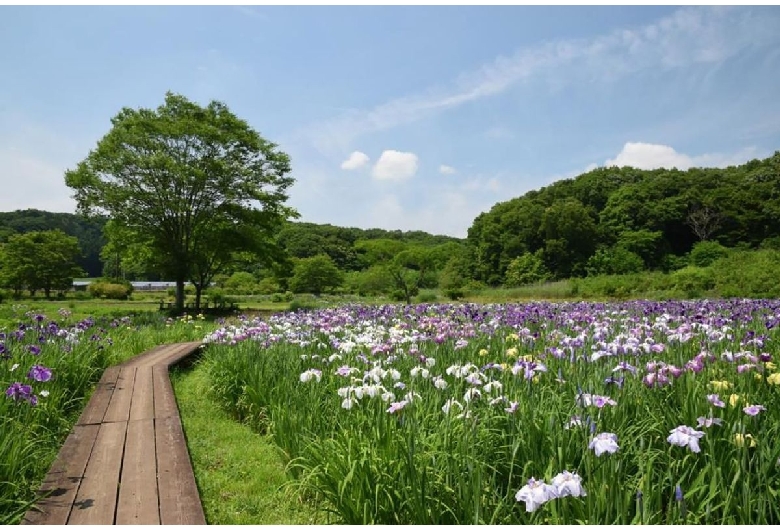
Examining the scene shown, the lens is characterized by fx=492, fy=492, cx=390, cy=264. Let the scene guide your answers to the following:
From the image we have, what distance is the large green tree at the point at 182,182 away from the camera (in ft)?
70.2

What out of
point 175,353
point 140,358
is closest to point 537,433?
point 140,358

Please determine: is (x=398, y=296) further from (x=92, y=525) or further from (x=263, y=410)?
(x=92, y=525)

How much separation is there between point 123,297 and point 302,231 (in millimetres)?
39710

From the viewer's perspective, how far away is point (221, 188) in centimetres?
2281

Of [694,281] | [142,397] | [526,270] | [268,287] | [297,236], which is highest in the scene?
[297,236]

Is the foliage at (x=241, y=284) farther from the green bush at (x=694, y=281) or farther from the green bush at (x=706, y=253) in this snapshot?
the green bush at (x=706, y=253)

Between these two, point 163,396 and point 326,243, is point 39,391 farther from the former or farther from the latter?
point 326,243

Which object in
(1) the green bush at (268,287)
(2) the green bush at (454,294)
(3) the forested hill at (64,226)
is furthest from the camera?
(3) the forested hill at (64,226)

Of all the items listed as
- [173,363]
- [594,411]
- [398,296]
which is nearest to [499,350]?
[594,411]

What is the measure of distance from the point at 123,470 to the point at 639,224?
5960cm

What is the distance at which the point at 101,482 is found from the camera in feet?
11.2

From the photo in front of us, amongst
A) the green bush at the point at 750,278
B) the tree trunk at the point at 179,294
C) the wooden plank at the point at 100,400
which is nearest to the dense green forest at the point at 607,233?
the green bush at the point at 750,278

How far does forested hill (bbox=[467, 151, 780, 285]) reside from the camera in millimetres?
49688

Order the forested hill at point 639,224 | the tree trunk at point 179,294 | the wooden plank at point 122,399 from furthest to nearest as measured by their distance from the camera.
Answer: the forested hill at point 639,224, the tree trunk at point 179,294, the wooden plank at point 122,399
